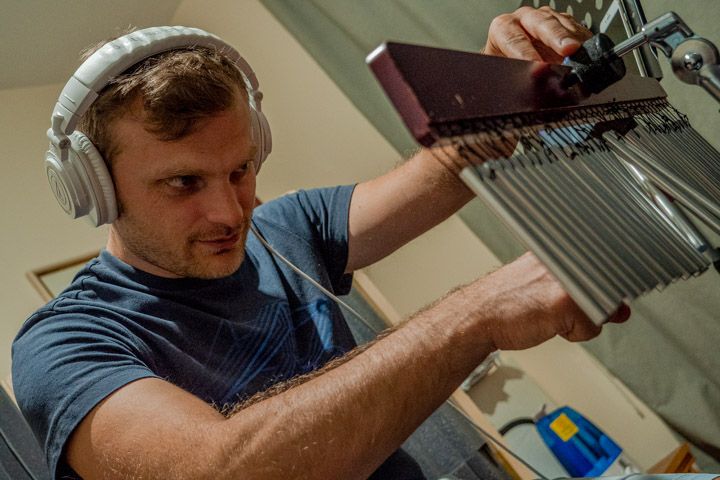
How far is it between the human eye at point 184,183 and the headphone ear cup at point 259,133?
5.7 inches

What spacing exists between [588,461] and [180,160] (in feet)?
4.46

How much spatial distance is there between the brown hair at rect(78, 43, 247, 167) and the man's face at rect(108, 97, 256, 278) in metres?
0.01

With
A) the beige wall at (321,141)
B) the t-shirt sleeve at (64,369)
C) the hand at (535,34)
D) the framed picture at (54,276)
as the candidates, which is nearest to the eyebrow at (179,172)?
the t-shirt sleeve at (64,369)

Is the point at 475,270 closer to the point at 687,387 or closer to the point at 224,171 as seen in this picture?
the point at 687,387

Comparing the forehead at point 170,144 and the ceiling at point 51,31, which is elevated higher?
the ceiling at point 51,31

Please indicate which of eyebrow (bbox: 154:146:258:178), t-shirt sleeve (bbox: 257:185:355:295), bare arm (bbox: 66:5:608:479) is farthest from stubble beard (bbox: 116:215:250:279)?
bare arm (bbox: 66:5:608:479)

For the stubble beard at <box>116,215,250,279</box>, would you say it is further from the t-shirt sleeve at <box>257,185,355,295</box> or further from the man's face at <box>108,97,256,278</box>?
the t-shirt sleeve at <box>257,185,355,295</box>

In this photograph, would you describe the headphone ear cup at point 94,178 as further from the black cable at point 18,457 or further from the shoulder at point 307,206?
the black cable at point 18,457

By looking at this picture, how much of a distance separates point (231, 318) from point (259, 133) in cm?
34

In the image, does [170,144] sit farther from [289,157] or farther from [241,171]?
[289,157]

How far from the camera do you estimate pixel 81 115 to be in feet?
2.74

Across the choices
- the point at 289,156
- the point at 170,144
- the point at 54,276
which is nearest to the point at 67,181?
the point at 170,144

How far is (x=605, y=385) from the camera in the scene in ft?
5.41

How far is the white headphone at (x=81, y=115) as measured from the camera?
83 cm
